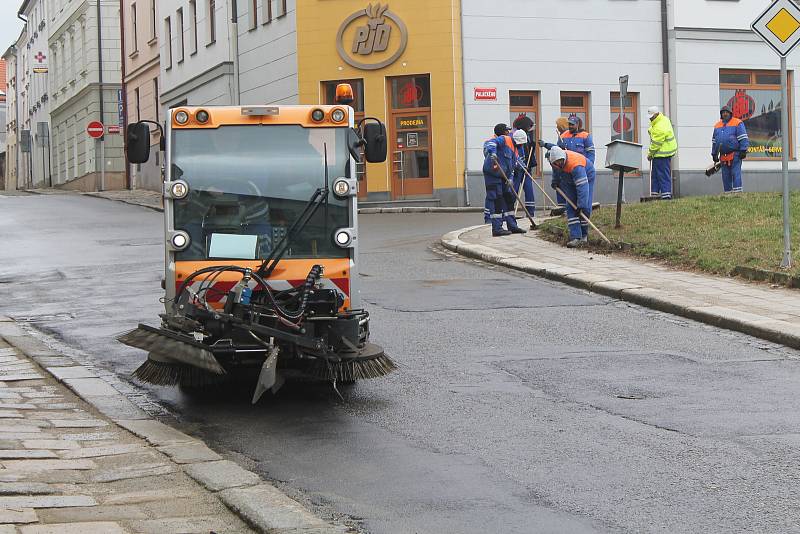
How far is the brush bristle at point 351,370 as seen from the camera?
333 inches

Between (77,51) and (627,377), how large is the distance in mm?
50305

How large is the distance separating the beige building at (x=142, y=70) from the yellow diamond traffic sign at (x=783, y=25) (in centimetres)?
3098

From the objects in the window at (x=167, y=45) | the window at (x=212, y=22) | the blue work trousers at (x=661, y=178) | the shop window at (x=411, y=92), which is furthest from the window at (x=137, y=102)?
the blue work trousers at (x=661, y=178)

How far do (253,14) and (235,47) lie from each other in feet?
4.52

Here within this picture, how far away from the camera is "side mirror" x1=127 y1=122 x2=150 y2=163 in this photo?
916 centimetres

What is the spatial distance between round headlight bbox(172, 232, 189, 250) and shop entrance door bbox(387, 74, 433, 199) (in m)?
22.2

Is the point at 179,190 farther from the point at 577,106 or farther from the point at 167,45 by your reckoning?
the point at 167,45

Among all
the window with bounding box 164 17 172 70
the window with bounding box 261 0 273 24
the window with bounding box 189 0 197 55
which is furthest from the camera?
the window with bounding box 164 17 172 70

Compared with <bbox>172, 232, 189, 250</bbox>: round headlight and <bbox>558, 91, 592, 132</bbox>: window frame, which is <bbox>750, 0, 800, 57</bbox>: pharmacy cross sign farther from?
<bbox>558, 91, 592, 132</bbox>: window frame

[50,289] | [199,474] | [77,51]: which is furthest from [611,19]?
[77,51]

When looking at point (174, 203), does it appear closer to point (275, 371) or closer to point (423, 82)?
point (275, 371)

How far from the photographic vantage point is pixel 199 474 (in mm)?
6480

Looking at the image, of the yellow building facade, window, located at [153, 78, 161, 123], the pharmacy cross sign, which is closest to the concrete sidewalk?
the pharmacy cross sign

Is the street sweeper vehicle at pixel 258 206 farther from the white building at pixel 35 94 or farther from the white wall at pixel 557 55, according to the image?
the white building at pixel 35 94
